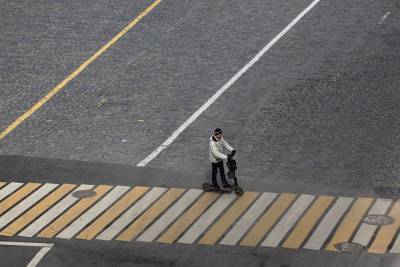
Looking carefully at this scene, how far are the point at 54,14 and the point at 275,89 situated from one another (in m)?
11.7

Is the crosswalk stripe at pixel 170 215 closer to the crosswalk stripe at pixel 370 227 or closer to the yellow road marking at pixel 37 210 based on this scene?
the yellow road marking at pixel 37 210

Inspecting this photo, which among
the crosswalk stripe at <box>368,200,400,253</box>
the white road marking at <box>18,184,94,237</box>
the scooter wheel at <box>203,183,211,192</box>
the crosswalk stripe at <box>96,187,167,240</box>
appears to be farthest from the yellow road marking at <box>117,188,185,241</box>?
the crosswalk stripe at <box>368,200,400,253</box>

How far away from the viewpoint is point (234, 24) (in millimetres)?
47094

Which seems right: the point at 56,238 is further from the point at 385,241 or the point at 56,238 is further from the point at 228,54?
the point at 228,54

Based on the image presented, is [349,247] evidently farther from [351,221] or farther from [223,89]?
[223,89]

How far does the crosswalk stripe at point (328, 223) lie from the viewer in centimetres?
3020

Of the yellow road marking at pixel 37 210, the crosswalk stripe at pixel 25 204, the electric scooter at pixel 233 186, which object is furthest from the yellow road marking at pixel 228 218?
the crosswalk stripe at pixel 25 204

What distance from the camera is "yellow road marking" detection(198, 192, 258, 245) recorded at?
30594 mm

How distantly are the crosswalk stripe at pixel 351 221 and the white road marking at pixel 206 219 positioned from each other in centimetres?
337

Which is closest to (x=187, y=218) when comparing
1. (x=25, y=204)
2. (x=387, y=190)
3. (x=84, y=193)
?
(x=84, y=193)

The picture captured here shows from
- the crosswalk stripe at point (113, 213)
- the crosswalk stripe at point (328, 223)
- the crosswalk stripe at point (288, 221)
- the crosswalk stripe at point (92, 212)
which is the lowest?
the crosswalk stripe at point (328, 223)

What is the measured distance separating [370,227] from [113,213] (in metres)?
6.96

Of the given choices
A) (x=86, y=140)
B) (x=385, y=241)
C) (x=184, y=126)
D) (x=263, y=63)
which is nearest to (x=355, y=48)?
(x=263, y=63)

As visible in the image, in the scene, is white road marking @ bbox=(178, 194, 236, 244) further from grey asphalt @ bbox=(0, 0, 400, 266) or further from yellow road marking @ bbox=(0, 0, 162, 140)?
yellow road marking @ bbox=(0, 0, 162, 140)
